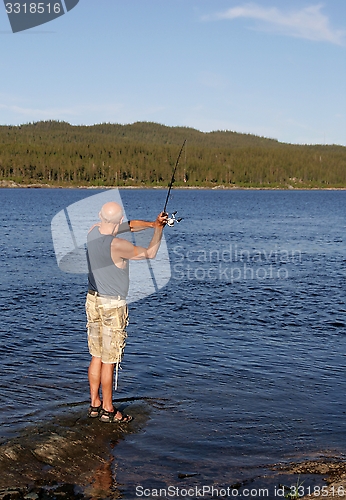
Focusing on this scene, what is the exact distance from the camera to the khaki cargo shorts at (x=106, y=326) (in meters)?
7.43

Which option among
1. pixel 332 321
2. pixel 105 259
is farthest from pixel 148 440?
pixel 332 321

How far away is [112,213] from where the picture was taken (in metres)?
7.16

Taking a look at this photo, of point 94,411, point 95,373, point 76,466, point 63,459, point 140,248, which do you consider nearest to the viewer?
point 76,466

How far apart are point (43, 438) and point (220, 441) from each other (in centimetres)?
212

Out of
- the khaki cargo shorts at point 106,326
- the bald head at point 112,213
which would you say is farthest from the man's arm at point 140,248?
the khaki cargo shorts at point 106,326

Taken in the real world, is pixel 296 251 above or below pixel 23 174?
below

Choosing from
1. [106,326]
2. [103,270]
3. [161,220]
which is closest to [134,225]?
[161,220]

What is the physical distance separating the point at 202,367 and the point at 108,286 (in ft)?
11.9

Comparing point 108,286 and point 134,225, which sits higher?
point 134,225

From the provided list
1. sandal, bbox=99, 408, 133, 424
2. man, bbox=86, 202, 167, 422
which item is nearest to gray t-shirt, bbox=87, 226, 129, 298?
man, bbox=86, 202, 167, 422

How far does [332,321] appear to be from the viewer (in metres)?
14.0

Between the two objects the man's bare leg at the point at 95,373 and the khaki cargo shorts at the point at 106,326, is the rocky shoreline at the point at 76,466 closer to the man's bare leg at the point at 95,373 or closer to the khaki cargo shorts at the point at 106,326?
the man's bare leg at the point at 95,373

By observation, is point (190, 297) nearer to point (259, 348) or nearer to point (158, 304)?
point (158, 304)

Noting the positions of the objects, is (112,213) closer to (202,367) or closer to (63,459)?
(63,459)
